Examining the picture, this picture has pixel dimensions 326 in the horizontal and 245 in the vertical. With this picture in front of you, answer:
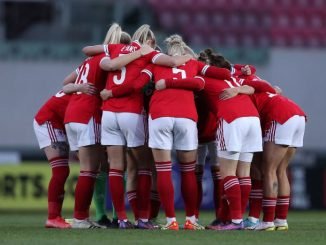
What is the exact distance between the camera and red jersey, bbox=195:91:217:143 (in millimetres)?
10680

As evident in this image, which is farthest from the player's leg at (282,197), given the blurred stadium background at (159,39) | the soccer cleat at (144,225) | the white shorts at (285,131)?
the blurred stadium background at (159,39)

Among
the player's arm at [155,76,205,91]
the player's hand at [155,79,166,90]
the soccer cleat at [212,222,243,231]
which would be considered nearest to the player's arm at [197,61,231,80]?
the player's arm at [155,76,205,91]

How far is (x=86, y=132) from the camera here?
1021 centimetres

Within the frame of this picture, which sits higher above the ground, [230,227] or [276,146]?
[276,146]

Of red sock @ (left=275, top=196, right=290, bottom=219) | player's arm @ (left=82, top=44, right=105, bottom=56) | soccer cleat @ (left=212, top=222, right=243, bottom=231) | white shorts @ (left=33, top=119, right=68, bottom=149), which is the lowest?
soccer cleat @ (left=212, top=222, right=243, bottom=231)

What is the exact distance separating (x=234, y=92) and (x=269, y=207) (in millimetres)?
1144

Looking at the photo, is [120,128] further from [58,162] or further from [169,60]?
[58,162]

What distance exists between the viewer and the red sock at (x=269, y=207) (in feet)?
33.7

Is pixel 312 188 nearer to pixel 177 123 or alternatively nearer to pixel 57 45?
pixel 57 45

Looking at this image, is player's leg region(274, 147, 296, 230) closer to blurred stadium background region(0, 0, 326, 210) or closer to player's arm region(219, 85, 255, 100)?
player's arm region(219, 85, 255, 100)

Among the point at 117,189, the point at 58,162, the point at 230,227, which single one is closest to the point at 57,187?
the point at 58,162

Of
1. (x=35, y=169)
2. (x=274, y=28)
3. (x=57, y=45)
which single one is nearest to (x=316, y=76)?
(x=274, y=28)

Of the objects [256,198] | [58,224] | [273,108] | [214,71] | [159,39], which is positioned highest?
[159,39]

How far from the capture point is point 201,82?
9.94 metres
